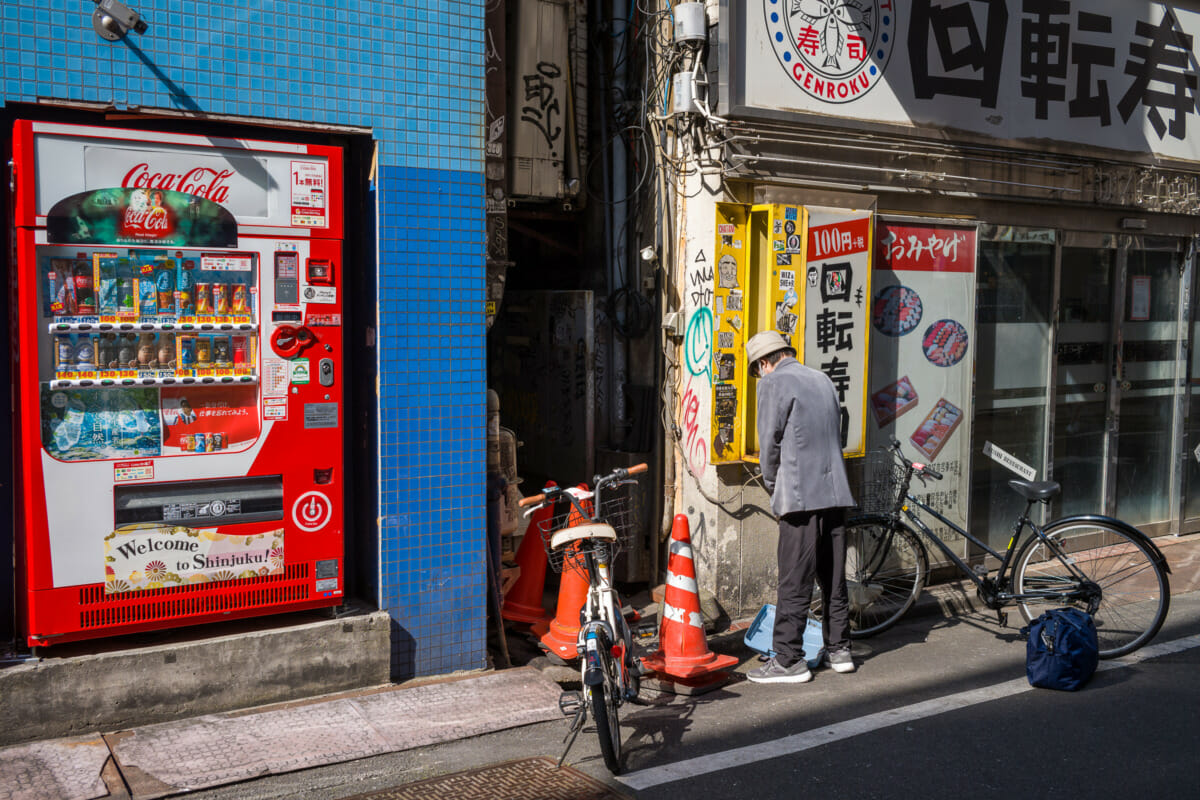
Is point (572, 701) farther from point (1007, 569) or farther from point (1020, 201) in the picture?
point (1020, 201)

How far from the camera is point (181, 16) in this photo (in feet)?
16.8

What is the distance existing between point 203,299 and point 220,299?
0.08 m

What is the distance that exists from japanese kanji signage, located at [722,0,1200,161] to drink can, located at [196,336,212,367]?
3.62 m

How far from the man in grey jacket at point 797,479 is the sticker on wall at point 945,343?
218cm

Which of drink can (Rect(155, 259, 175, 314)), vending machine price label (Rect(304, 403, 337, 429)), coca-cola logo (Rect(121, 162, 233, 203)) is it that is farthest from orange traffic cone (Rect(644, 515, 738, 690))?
coca-cola logo (Rect(121, 162, 233, 203))

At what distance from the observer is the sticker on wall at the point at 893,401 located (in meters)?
7.76

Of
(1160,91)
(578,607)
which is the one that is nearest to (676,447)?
(578,607)

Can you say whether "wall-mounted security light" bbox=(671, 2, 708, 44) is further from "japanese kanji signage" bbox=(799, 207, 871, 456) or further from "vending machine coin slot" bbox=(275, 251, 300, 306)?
"vending machine coin slot" bbox=(275, 251, 300, 306)

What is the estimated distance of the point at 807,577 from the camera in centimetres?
611

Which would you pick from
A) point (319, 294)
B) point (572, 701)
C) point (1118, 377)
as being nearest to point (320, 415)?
point (319, 294)

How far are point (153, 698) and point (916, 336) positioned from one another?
18.8 ft

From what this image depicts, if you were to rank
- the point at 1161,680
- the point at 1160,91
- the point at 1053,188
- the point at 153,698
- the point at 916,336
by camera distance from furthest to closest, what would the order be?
the point at 1160,91
the point at 1053,188
the point at 916,336
the point at 1161,680
the point at 153,698

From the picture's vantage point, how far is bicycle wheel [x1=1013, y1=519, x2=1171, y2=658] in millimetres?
6531

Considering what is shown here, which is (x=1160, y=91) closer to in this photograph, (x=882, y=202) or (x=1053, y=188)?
(x=1053, y=188)
